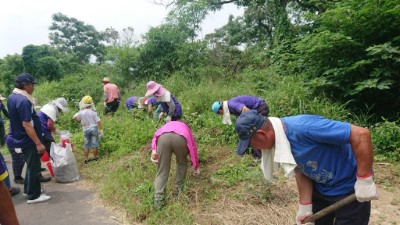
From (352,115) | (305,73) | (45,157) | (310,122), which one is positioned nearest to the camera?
(310,122)

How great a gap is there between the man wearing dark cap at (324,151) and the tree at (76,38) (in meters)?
33.8

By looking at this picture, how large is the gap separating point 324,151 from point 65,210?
12.9ft

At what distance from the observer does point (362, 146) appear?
186 cm

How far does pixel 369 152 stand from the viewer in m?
1.87

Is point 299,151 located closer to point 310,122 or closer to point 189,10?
point 310,122

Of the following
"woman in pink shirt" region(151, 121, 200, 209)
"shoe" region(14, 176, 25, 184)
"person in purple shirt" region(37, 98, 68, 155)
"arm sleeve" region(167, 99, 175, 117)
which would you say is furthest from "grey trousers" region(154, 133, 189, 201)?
"shoe" region(14, 176, 25, 184)

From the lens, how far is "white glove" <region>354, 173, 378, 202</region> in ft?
6.31

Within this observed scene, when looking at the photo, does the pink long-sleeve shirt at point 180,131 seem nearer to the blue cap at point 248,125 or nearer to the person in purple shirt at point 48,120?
the blue cap at point 248,125

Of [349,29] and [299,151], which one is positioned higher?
[349,29]

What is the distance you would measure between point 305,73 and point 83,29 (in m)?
32.1

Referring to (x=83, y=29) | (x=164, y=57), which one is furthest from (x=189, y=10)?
(x=83, y=29)

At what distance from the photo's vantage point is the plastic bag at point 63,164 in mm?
5457

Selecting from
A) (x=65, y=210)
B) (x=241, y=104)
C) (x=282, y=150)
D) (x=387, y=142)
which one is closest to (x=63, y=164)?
(x=65, y=210)

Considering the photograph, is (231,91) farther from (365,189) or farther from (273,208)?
(365,189)
